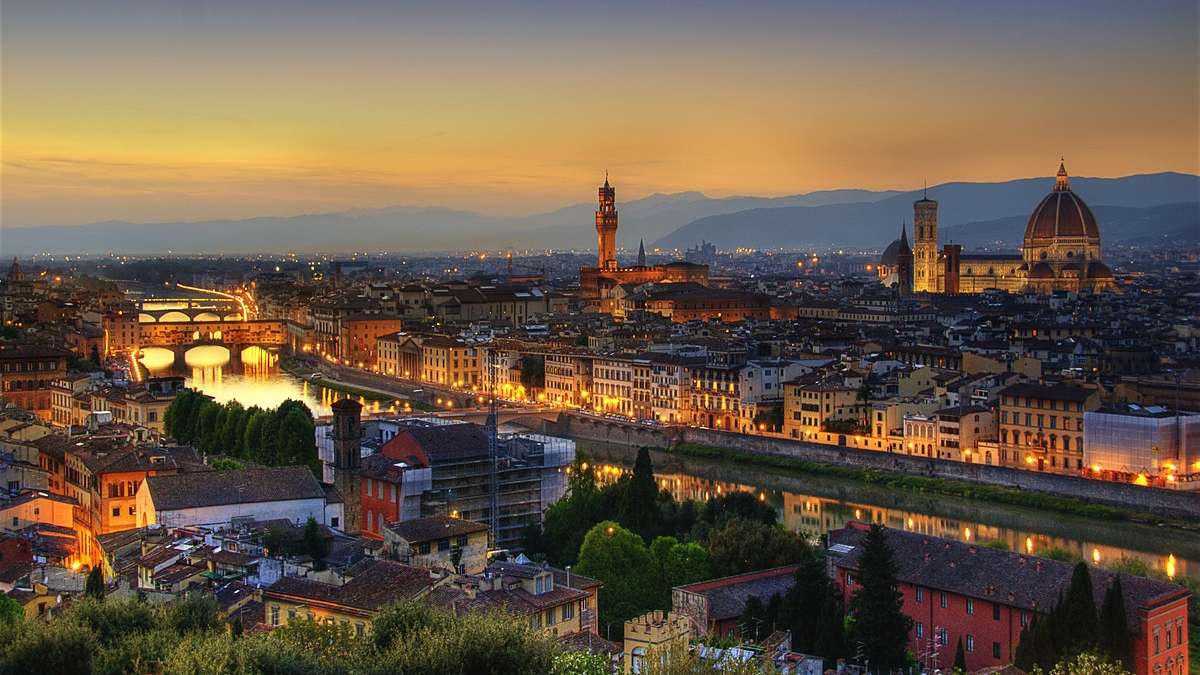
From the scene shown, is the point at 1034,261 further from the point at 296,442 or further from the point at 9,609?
the point at 9,609

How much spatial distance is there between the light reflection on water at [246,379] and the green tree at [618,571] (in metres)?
11.8

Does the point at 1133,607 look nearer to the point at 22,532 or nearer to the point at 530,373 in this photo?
the point at 22,532

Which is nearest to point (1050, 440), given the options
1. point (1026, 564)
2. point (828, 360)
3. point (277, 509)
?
point (828, 360)

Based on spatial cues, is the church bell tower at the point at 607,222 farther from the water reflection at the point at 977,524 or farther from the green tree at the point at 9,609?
the green tree at the point at 9,609

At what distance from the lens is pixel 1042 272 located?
159 feet

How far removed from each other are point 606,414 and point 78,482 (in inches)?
501

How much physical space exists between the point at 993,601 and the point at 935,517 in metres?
6.91

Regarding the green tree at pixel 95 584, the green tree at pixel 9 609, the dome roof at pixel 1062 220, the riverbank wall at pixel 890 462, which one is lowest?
the riverbank wall at pixel 890 462

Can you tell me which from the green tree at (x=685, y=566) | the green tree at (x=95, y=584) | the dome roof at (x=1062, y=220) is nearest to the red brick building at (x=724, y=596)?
the green tree at (x=685, y=566)

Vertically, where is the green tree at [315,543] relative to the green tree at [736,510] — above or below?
above

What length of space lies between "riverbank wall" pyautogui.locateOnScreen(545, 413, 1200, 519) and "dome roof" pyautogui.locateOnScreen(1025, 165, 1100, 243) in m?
32.8

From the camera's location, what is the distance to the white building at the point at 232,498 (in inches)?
399

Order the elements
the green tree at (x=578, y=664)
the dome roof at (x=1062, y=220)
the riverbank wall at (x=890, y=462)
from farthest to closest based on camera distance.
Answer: the dome roof at (x=1062, y=220)
the riverbank wall at (x=890, y=462)
the green tree at (x=578, y=664)

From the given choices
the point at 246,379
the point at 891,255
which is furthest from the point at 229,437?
the point at 891,255
